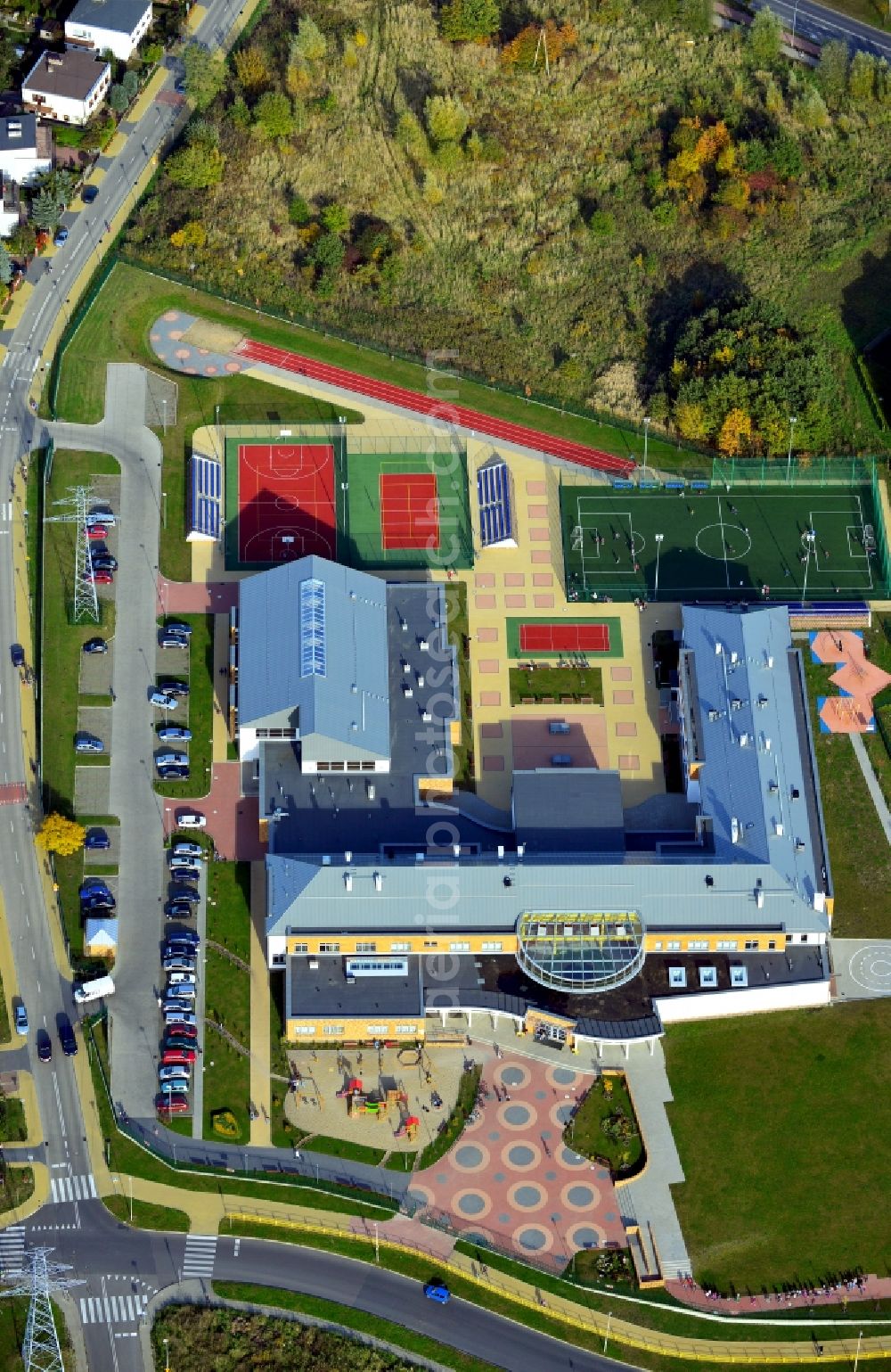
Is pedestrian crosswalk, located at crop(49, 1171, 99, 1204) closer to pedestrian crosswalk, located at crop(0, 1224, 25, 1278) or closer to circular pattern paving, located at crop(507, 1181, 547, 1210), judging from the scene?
pedestrian crosswalk, located at crop(0, 1224, 25, 1278)

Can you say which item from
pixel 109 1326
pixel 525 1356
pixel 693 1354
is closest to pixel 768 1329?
pixel 693 1354

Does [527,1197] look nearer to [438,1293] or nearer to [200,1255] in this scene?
[438,1293]

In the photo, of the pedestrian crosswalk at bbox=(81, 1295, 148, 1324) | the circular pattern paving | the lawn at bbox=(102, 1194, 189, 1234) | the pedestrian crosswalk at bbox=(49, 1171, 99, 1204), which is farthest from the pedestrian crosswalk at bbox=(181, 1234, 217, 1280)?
the circular pattern paving

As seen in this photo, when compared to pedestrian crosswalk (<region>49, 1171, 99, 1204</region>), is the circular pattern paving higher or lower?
lower

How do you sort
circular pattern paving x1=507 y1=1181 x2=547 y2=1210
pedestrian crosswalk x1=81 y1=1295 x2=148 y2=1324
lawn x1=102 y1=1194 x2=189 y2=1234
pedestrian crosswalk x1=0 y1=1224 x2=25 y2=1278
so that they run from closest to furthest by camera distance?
1. pedestrian crosswalk x1=81 y1=1295 x2=148 y2=1324
2. pedestrian crosswalk x1=0 y1=1224 x2=25 y2=1278
3. lawn x1=102 y1=1194 x2=189 y2=1234
4. circular pattern paving x1=507 y1=1181 x2=547 y2=1210

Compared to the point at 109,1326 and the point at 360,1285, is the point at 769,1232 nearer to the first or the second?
the point at 360,1285

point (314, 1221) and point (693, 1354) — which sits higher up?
point (314, 1221)
